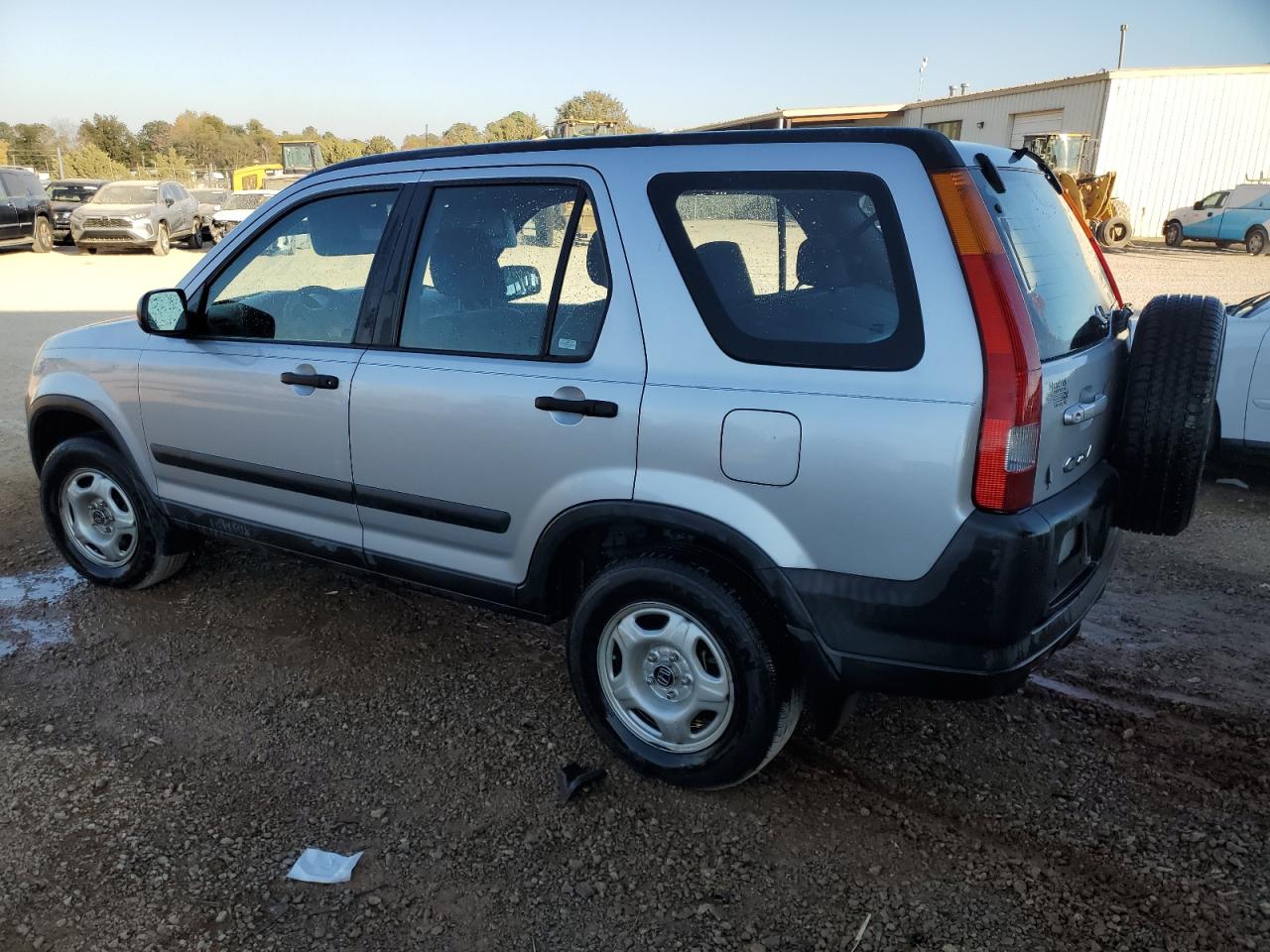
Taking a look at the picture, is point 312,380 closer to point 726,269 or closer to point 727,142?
point 726,269

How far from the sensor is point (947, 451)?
2.27 metres

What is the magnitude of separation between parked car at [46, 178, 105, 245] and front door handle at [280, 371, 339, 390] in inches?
942

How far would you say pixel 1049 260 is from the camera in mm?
2709

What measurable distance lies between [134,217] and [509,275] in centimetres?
2126

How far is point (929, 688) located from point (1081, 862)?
0.70 m

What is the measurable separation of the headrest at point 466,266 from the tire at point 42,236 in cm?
2296

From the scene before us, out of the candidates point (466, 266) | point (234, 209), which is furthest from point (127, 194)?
point (466, 266)

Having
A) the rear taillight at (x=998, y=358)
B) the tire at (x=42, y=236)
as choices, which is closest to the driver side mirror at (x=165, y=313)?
the rear taillight at (x=998, y=358)

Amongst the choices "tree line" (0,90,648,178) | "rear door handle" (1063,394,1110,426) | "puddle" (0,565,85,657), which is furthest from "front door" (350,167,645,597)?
"tree line" (0,90,648,178)

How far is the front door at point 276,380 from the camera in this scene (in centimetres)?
338

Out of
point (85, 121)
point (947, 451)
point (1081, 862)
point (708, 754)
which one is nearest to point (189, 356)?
point (708, 754)

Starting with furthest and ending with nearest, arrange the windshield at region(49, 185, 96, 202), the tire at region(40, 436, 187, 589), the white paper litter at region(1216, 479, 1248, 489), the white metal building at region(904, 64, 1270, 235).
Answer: the white metal building at region(904, 64, 1270, 235), the windshield at region(49, 185, 96, 202), the white paper litter at region(1216, 479, 1248, 489), the tire at region(40, 436, 187, 589)

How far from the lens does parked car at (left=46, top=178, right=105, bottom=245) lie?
23484mm

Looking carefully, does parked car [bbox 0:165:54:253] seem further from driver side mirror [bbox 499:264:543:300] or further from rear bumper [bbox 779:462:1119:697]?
rear bumper [bbox 779:462:1119:697]
